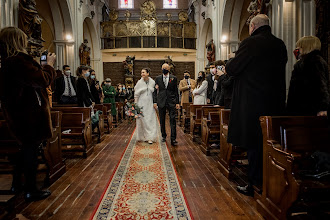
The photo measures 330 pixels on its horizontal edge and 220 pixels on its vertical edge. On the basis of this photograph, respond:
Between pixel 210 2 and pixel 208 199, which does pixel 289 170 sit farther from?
pixel 210 2

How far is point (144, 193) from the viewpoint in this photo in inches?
142

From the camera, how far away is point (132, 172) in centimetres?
457

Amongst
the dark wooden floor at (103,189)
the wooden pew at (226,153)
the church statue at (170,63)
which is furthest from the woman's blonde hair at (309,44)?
the church statue at (170,63)

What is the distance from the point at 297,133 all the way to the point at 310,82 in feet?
2.66

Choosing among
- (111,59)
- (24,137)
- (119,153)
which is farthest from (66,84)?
(111,59)

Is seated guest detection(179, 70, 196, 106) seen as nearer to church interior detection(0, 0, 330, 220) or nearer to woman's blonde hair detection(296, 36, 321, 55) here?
church interior detection(0, 0, 330, 220)

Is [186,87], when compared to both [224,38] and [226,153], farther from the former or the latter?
[226,153]

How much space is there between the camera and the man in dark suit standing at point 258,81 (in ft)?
10.3

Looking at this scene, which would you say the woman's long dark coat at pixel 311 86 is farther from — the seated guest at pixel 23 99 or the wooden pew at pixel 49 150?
the wooden pew at pixel 49 150

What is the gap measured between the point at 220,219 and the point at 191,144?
4.12 m

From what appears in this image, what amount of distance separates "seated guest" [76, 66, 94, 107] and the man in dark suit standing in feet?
13.1

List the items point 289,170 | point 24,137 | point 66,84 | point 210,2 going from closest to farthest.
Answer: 1. point 289,170
2. point 24,137
3. point 66,84
4. point 210,2

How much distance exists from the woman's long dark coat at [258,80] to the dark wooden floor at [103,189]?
74 centimetres

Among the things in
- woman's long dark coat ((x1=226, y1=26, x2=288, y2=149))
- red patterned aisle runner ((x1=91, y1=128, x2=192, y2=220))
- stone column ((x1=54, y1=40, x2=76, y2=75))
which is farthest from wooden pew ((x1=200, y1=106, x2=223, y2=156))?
stone column ((x1=54, y1=40, x2=76, y2=75))
